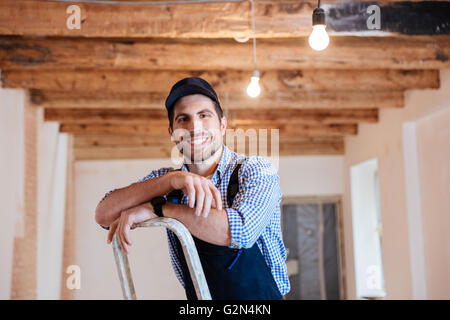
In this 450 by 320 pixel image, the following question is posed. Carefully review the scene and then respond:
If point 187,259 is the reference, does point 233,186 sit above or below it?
above

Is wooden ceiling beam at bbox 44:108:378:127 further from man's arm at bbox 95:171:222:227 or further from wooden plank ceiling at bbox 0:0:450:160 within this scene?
man's arm at bbox 95:171:222:227

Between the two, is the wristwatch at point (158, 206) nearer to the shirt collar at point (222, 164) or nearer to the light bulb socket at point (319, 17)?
the shirt collar at point (222, 164)

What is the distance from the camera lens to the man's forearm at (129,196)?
115 centimetres

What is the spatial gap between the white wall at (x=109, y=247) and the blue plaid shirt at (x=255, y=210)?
710cm

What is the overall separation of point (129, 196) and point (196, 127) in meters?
0.24

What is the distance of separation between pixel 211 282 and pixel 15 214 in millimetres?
4185

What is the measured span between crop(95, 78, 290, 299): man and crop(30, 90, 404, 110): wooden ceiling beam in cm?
415

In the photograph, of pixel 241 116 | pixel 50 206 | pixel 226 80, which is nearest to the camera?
pixel 226 80

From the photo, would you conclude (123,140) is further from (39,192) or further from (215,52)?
(215,52)

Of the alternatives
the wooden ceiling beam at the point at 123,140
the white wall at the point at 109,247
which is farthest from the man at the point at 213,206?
the white wall at the point at 109,247

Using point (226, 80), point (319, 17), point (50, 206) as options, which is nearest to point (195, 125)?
point (319, 17)

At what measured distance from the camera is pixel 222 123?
135 cm

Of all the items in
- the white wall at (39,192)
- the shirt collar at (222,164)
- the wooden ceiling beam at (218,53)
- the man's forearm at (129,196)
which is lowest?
the man's forearm at (129,196)

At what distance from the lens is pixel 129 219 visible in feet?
3.74
